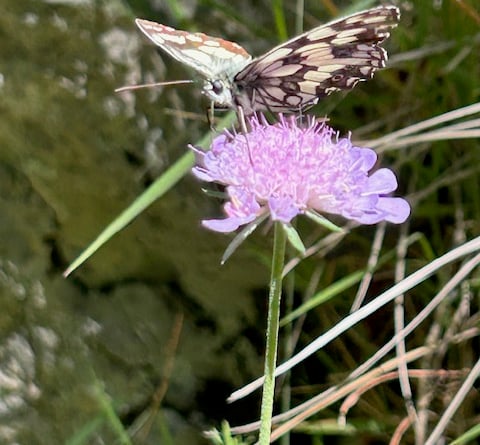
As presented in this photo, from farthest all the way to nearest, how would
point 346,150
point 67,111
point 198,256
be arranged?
point 198,256
point 67,111
point 346,150

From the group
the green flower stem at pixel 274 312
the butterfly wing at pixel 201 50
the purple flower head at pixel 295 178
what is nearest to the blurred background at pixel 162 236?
the butterfly wing at pixel 201 50

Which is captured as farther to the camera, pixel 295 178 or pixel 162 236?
pixel 162 236

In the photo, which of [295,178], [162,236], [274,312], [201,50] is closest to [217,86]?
[201,50]

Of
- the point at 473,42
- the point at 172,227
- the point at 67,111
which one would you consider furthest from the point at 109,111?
the point at 473,42

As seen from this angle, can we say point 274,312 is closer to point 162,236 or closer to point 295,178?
point 295,178

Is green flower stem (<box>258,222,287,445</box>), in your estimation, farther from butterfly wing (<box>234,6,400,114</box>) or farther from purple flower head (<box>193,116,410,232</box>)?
butterfly wing (<box>234,6,400,114</box>)

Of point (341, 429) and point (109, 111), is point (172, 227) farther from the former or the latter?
point (341, 429)
